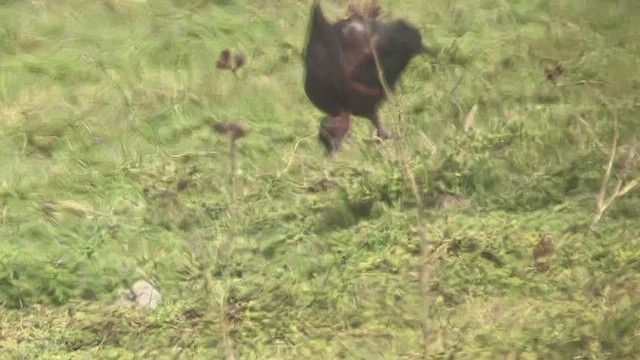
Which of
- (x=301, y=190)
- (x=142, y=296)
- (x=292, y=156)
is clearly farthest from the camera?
(x=292, y=156)

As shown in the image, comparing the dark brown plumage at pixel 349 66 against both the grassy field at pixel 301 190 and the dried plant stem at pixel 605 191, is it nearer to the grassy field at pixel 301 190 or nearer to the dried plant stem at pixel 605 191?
the grassy field at pixel 301 190

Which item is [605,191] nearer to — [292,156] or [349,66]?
[349,66]

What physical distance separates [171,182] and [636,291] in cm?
129

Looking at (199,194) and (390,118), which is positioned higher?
(390,118)

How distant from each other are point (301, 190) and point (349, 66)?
0.37 m

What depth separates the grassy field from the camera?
89.0 inches

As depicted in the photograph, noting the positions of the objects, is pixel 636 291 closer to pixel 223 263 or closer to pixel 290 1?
pixel 223 263

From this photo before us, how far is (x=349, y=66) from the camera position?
107 inches

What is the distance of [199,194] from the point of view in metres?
2.72

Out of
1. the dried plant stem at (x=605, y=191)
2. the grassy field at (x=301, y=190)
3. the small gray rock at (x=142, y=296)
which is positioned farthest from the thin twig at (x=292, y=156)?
the dried plant stem at (x=605, y=191)

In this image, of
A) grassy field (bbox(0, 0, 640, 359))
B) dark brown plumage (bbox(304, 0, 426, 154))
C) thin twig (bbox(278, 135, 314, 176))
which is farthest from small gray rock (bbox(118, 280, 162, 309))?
dark brown plumage (bbox(304, 0, 426, 154))

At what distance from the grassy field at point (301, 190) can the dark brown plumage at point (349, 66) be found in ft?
0.21

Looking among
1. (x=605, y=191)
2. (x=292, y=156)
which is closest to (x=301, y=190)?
(x=292, y=156)

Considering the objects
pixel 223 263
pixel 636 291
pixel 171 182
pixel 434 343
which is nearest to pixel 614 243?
pixel 636 291
